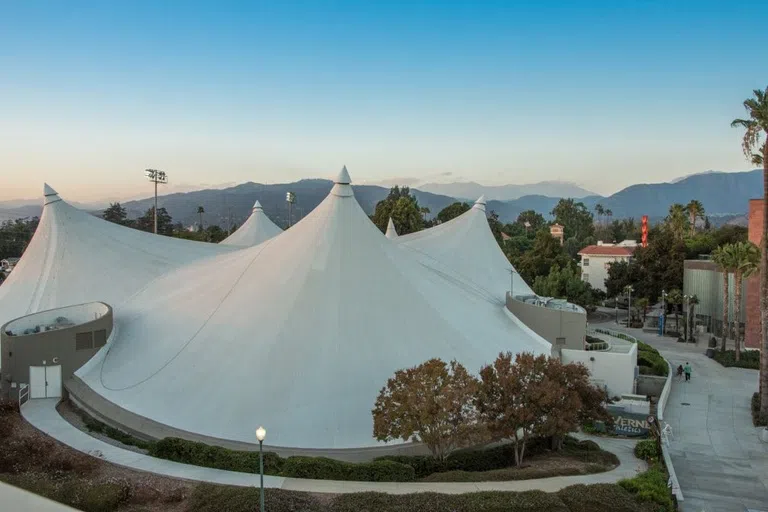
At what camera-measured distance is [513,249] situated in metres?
73.8

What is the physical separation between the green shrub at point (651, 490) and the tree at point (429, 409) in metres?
3.69

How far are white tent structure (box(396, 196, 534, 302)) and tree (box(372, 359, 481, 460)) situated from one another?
15561mm

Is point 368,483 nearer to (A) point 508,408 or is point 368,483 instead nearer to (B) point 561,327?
(A) point 508,408

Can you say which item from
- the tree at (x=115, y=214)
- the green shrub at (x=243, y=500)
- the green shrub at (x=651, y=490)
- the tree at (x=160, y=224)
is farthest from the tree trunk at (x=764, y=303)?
the tree at (x=115, y=214)

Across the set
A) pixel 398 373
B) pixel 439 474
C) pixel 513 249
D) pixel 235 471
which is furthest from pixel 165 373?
pixel 513 249

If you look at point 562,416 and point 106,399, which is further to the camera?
point 106,399

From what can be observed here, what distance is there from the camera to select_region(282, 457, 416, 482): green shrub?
13.7 metres

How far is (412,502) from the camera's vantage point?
11.3 m

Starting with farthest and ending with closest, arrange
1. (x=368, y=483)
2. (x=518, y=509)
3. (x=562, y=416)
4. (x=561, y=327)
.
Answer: (x=561, y=327), (x=562, y=416), (x=368, y=483), (x=518, y=509)

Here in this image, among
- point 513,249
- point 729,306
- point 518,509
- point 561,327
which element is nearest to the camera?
point 518,509

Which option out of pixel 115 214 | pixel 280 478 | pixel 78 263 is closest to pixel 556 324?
pixel 280 478

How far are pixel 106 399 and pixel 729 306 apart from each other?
3639 centimetres

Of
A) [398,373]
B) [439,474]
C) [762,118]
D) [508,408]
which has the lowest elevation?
[439,474]

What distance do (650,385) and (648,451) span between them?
9.77 metres
